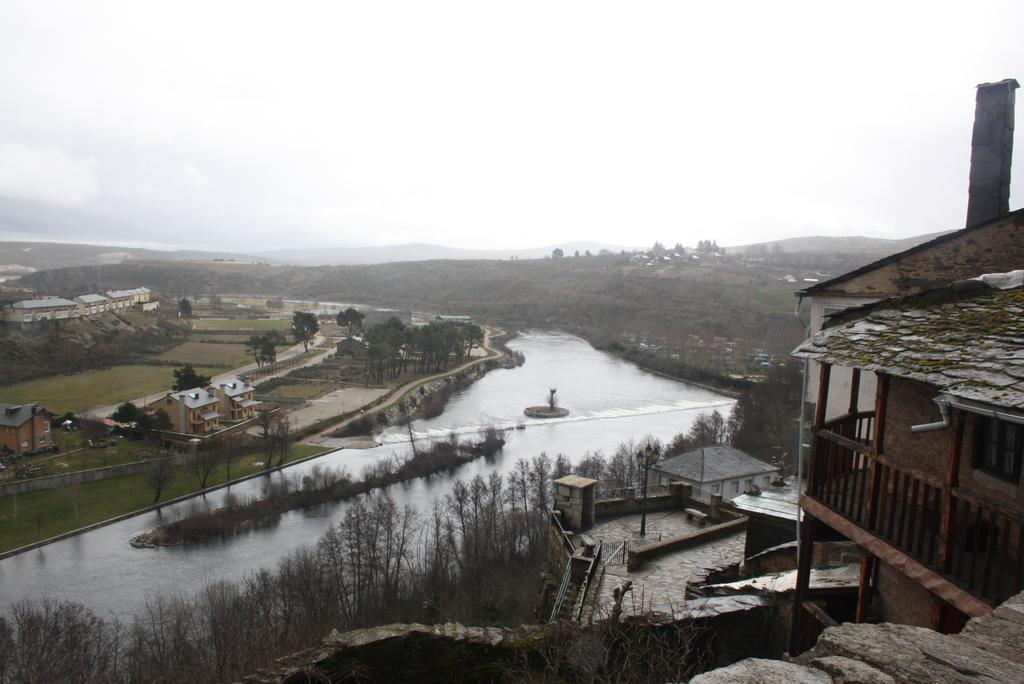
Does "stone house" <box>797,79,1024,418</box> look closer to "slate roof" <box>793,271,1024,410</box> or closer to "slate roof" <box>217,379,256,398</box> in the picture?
"slate roof" <box>793,271,1024,410</box>

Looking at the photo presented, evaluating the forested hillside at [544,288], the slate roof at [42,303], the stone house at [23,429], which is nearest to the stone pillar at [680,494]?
the stone house at [23,429]

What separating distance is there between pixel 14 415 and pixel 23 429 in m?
0.88

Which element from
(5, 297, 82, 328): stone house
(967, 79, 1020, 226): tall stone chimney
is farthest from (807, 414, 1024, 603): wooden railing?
(5, 297, 82, 328): stone house

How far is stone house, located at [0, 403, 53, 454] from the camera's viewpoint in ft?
104

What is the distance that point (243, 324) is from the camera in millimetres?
82125

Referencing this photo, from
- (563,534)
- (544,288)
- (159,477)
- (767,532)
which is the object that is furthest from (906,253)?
(544,288)

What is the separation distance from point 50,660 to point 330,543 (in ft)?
30.2

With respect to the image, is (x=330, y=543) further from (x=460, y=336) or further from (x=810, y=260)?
(x=810, y=260)

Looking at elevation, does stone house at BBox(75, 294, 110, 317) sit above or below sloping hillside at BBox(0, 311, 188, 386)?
above

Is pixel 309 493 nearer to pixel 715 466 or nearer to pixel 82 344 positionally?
pixel 715 466

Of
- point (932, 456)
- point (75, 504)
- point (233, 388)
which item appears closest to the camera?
point (932, 456)

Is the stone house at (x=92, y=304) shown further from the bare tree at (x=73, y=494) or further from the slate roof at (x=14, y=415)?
the bare tree at (x=73, y=494)

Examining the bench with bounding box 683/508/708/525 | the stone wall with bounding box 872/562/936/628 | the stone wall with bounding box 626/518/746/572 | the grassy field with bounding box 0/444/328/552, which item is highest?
the stone wall with bounding box 872/562/936/628

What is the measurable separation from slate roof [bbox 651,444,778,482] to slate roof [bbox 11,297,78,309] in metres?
57.8
